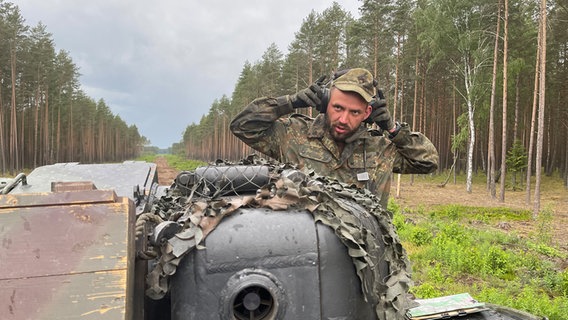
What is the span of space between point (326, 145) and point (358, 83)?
0.57 m

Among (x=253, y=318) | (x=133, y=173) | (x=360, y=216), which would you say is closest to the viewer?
(x=253, y=318)

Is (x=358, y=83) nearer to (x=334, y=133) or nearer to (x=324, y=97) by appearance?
(x=324, y=97)

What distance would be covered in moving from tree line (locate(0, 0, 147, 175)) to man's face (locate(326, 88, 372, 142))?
120 feet

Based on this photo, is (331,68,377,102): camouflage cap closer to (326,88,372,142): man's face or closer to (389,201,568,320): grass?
(326,88,372,142): man's face

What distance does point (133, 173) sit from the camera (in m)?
3.83

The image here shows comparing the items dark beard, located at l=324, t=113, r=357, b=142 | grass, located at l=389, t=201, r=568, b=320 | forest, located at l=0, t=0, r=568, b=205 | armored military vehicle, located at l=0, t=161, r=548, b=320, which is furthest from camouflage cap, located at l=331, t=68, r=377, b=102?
forest, located at l=0, t=0, r=568, b=205

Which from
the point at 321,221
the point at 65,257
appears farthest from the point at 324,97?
the point at 65,257

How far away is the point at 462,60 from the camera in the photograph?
91.7 ft

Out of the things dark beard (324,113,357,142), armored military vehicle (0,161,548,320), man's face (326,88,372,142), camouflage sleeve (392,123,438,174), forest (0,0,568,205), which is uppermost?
forest (0,0,568,205)

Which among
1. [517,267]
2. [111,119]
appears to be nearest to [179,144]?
[111,119]

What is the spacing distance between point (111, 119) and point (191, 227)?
9191 cm

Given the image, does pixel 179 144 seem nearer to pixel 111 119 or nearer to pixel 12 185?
pixel 111 119

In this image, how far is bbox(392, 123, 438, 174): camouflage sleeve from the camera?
3.65 meters

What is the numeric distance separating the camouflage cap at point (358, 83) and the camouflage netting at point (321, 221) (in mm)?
1163
